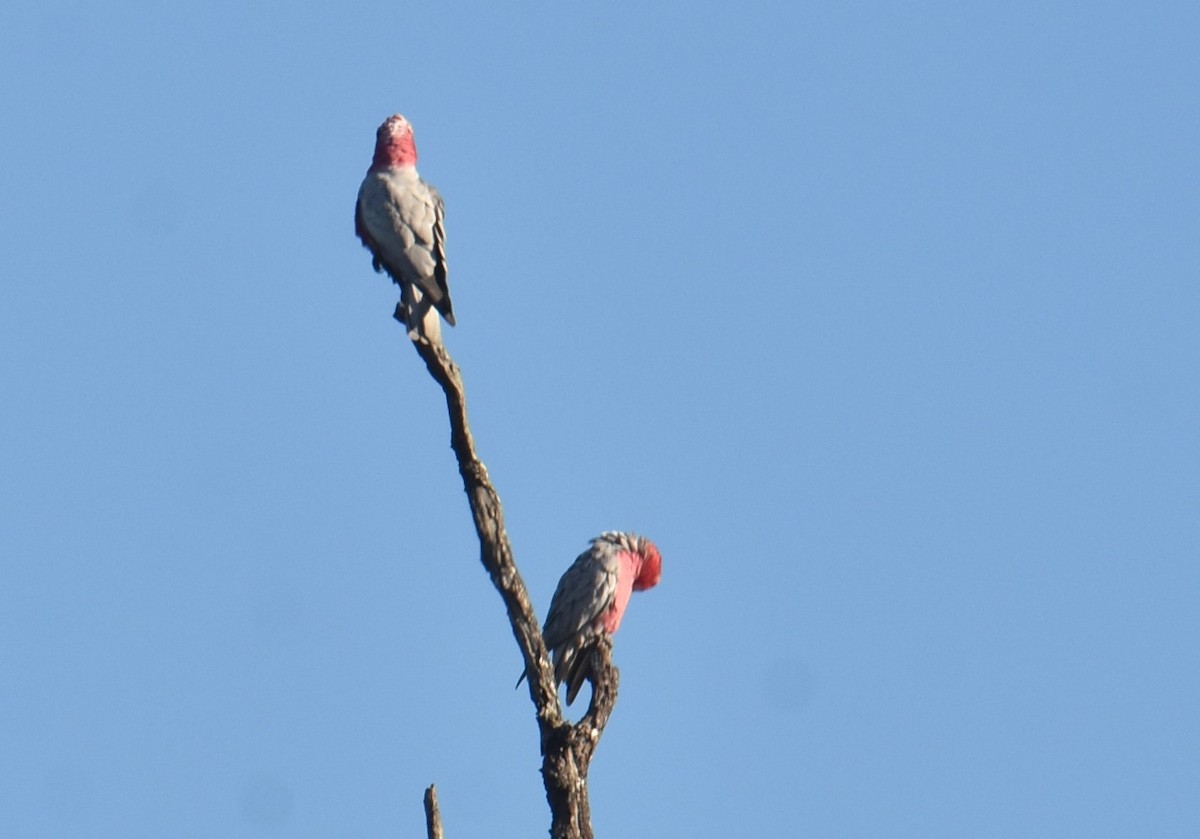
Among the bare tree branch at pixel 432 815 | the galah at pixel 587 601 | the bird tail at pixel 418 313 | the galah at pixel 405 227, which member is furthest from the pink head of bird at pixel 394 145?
the bare tree branch at pixel 432 815

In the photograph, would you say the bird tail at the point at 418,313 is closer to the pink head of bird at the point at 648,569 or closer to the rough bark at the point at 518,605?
the rough bark at the point at 518,605

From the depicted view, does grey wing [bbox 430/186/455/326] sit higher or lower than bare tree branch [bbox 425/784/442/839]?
higher

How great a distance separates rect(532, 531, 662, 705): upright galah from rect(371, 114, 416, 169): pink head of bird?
9.73 feet

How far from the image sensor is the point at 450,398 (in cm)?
773

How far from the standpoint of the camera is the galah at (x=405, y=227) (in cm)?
926

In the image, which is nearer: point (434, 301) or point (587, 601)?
point (434, 301)

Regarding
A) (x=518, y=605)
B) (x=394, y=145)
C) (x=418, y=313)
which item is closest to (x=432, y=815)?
(x=518, y=605)

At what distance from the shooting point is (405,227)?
9742mm

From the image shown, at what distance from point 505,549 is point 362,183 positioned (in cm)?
365

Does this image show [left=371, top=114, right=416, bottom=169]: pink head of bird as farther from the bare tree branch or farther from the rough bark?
the bare tree branch

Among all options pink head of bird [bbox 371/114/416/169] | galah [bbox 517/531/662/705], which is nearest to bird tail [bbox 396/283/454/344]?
pink head of bird [bbox 371/114/416/169]

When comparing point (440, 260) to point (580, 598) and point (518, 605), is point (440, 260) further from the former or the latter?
point (580, 598)

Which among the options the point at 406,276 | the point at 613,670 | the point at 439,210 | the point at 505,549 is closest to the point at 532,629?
the point at 505,549

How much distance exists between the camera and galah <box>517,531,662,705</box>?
11.3m
